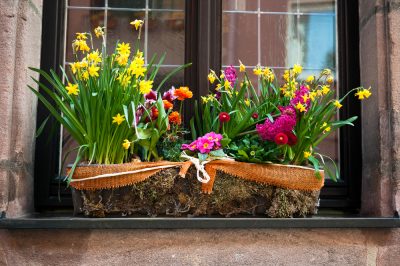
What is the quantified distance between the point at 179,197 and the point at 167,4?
0.95 metres

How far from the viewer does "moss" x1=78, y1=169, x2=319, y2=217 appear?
6.72ft

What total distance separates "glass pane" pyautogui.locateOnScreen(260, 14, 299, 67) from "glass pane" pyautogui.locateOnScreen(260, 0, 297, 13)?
3 cm

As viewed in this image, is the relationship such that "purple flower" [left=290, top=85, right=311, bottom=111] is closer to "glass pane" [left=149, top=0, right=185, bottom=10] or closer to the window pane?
the window pane

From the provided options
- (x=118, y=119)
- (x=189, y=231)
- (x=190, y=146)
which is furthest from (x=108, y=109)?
(x=189, y=231)

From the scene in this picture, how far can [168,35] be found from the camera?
251 cm

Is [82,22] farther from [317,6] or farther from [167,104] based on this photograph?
[317,6]

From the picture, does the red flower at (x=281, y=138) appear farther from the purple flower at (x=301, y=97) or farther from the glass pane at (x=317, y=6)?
the glass pane at (x=317, y=6)

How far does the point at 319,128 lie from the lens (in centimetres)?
213

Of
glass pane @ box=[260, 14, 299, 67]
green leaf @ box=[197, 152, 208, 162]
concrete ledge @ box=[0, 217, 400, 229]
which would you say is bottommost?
concrete ledge @ box=[0, 217, 400, 229]

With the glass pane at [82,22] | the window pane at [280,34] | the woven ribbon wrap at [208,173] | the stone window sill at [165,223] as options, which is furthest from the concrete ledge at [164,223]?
the glass pane at [82,22]

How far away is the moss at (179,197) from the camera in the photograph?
2.05 m

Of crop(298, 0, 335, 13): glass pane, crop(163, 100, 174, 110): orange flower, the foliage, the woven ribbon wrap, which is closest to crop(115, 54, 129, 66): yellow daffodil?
the foliage

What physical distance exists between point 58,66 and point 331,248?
1.37m

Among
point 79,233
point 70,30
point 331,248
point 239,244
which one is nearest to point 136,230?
point 79,233
